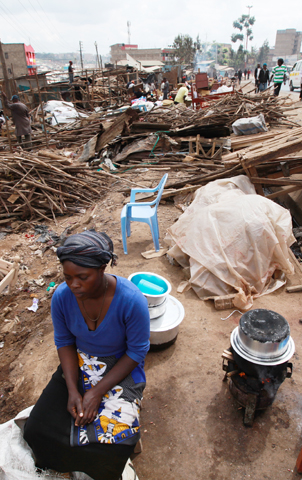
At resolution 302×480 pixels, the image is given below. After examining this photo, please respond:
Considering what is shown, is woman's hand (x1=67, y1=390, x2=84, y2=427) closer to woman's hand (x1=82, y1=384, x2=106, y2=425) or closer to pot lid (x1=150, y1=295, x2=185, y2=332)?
woman's hand (x1=82, y1=384, x2=106, y2=425)

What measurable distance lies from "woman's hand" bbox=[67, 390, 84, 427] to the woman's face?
56cm

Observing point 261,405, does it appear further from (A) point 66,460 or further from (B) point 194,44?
(B) point 194,44

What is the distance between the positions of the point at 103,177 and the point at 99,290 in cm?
670

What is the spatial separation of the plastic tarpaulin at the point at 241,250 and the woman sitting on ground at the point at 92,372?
194 centimetres

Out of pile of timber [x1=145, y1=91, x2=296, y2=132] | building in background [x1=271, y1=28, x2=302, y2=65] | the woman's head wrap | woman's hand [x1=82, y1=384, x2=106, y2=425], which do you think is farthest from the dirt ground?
building in background [x1=271, y1=28, x2=302, y2=65]

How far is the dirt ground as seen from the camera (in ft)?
6.49

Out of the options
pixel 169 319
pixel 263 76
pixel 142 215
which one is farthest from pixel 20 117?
pixel 263 76

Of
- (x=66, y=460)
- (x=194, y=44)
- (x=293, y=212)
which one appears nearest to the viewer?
(x=66, y=460)

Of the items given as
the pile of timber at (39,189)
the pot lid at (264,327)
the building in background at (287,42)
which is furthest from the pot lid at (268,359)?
the building in background at (287,42)

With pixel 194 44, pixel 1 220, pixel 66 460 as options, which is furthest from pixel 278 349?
pixel 194 44

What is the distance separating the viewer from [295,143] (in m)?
4.51

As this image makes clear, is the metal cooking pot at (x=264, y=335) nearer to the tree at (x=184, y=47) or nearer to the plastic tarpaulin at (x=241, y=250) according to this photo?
the plastic tarpaulin at (x=241, y=250)

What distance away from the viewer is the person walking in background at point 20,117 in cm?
982

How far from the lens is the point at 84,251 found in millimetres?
1503
